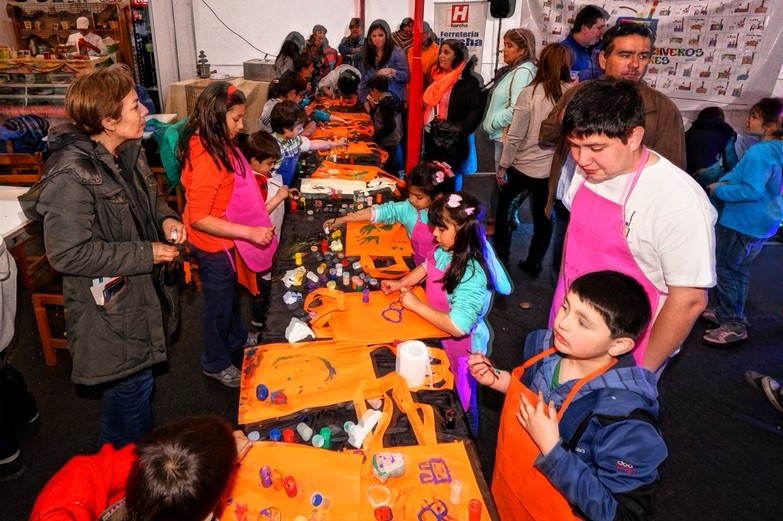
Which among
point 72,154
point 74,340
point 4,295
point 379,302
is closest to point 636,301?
point 379,302

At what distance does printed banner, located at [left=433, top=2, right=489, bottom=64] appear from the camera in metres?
8.44

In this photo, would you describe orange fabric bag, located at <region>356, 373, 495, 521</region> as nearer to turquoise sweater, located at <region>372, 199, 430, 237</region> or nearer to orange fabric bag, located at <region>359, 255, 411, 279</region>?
orange fabric bag, located at <region>359, 255, 411, 279</region>

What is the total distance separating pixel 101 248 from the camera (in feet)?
6.54

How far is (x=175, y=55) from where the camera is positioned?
9086mm

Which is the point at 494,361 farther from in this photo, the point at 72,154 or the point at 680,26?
the point at 680,26

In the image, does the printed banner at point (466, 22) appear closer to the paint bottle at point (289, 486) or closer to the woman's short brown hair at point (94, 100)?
the woman's short brown hair at point (94, 100)

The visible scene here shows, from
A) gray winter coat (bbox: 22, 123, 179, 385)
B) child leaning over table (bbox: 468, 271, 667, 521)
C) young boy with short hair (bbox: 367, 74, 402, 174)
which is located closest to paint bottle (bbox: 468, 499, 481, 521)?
child leaning over table (bbox: 468, 271, 667, 521)

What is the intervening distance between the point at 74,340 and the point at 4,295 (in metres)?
0.61

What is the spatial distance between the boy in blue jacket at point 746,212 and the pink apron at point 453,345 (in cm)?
268

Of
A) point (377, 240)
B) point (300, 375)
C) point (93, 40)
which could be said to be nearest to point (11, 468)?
point (300, 375)

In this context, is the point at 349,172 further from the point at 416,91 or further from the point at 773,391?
the point at 773,391

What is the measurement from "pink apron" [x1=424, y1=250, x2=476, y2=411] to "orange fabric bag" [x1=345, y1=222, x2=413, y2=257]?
1.74 ft

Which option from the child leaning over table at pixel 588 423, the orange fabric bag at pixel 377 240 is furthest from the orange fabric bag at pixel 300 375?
the orange fabric bag at pixel 377 240

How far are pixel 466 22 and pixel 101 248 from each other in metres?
8.14
